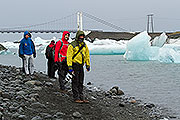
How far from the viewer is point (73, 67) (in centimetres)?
642

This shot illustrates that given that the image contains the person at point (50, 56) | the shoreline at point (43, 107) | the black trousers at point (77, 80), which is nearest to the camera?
the shoreline at point (43, 107)

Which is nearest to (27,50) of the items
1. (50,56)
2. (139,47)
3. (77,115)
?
(50,56)

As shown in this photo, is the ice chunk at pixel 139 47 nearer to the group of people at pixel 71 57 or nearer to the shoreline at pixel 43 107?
the group of people at pixel 71 57

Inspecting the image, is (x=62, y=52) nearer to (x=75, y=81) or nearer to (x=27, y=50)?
(x=75, y=81)

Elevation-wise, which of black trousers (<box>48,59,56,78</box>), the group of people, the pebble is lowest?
the pebble

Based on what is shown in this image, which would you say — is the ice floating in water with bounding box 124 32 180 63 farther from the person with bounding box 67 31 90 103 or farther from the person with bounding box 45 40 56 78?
the person with bounding box 67 31 90 103

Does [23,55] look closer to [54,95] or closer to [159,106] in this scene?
[54,95]

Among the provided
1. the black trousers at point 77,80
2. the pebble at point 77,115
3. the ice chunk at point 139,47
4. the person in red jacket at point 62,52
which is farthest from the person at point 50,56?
the ice chunk at point 139,47

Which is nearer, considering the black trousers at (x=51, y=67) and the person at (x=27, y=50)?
the person at (x=27, y=50)

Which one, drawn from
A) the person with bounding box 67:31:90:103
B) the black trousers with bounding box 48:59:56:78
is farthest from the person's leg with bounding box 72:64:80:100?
the black trousers with bounding box 48:59:56:78

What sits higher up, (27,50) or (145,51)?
(27,50)

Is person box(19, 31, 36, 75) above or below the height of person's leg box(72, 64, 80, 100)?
above

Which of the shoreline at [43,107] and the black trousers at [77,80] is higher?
the black trousers at [77,80]

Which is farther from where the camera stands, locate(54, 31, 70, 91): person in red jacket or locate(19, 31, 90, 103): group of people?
locate(54, 31, 70, 91): person in red jacket
